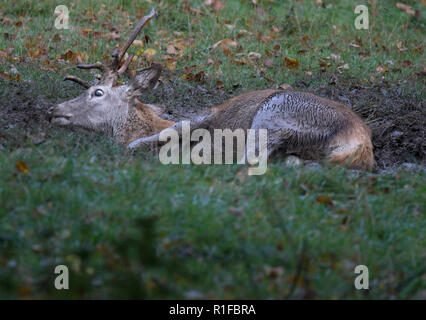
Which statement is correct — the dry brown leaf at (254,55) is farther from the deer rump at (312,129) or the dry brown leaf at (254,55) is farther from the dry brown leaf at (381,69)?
the deer rump at (312,129)

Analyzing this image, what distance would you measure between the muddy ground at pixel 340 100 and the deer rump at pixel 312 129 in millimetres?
744

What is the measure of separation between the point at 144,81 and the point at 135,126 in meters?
0.60

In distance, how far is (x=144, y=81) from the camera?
290 inches

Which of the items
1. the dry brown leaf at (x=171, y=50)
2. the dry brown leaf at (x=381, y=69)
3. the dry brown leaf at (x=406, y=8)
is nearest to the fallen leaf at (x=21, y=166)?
the dry brown leaf at (x=171, y=50)

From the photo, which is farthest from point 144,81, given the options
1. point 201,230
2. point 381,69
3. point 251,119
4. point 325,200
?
point 381,69

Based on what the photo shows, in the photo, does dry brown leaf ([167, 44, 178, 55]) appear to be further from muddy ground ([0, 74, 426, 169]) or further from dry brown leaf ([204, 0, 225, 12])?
dry brown leaf ([204, 0, 225, 12])

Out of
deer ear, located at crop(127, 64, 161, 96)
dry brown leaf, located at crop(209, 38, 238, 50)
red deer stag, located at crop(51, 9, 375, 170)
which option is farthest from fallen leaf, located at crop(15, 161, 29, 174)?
dry brown leaf, located at crop(209, 38, 238, 50)

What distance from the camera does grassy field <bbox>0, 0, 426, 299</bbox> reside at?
10.6 ft

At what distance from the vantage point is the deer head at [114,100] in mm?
7035

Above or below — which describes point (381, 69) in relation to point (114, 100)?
above

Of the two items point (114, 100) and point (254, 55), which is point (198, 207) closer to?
point (114, 100)

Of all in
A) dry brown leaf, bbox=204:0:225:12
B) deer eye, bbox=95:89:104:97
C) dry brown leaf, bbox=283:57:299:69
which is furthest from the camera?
dry brown leaf, bbox=204:0:225:12

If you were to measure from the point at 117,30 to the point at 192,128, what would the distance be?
451 centimetres

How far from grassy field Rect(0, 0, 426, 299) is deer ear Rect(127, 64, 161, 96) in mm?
710
